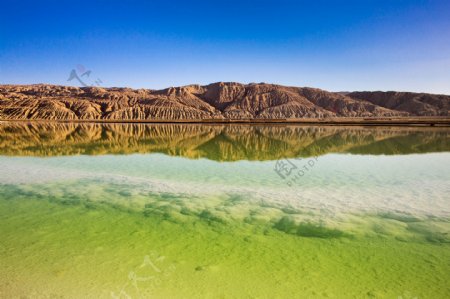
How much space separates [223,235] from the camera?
20.8 feet

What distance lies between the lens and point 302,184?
11.2m

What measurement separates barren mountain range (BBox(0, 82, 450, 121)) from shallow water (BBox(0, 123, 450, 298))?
106566mm

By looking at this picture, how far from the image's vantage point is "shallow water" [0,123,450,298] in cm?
446

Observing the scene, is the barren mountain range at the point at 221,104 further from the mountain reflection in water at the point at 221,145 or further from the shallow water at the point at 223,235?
the shallow water at the point at 223,235

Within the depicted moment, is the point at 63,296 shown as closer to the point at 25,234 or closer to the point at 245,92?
the point at 25,234

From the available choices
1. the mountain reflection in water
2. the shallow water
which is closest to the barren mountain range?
the mountain reflection in water

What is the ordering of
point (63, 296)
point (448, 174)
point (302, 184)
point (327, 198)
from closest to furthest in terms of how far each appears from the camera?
point (63, 296)
point (327, 198)
point (302, 184)
point (448, 174)

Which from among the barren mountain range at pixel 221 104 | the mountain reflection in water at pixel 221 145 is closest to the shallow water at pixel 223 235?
the mountain reflection in water at pixel 221 145

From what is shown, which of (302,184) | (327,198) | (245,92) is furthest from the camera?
(245,92)

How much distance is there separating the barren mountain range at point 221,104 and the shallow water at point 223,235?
4196 inches

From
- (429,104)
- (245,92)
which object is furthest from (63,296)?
(429,104)

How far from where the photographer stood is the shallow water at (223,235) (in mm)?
4457

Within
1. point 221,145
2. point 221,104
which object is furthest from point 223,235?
point 221,104

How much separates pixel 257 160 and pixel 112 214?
34.1 ft
